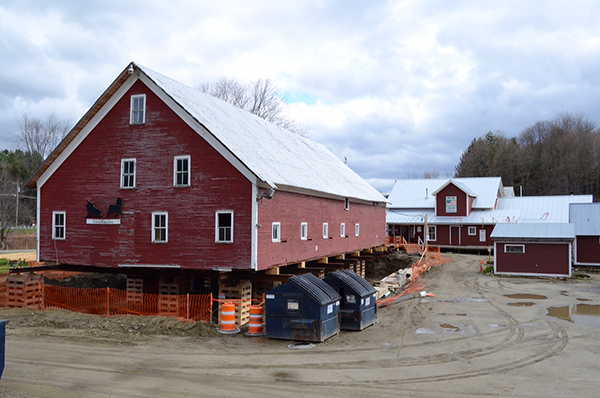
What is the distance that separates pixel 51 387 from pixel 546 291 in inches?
979

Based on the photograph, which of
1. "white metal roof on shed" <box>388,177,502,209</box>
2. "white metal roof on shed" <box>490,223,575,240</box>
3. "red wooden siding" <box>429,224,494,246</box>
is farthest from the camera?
"white metal roof on shed" <box>388,177,502,209</box>

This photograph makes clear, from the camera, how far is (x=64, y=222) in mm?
22297

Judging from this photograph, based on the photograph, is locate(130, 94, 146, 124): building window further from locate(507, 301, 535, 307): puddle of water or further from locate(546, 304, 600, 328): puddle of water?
locate(546, 304, 600, 328): puddle of water

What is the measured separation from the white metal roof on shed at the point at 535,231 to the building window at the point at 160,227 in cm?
2294

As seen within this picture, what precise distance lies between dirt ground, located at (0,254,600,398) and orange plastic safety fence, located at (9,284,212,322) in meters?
1.53

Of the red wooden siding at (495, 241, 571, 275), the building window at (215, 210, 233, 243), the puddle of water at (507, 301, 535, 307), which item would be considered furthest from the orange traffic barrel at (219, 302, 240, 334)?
the red wooden siding at (495, 241, 571, 275)

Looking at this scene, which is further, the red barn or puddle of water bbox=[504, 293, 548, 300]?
puddle of water bbox=[504, 293, 548, 300]

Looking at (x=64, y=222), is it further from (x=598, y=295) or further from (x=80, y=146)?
(x=598, y=295)

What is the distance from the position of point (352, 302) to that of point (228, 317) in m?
4.30

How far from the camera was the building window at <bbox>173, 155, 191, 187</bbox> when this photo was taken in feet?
66.3

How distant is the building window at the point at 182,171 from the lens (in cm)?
2020

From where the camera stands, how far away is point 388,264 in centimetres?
4247

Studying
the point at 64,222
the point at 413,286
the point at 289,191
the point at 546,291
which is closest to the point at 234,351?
the point at 289,191

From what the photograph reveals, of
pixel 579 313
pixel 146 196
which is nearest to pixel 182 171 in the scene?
pixel 146 196
